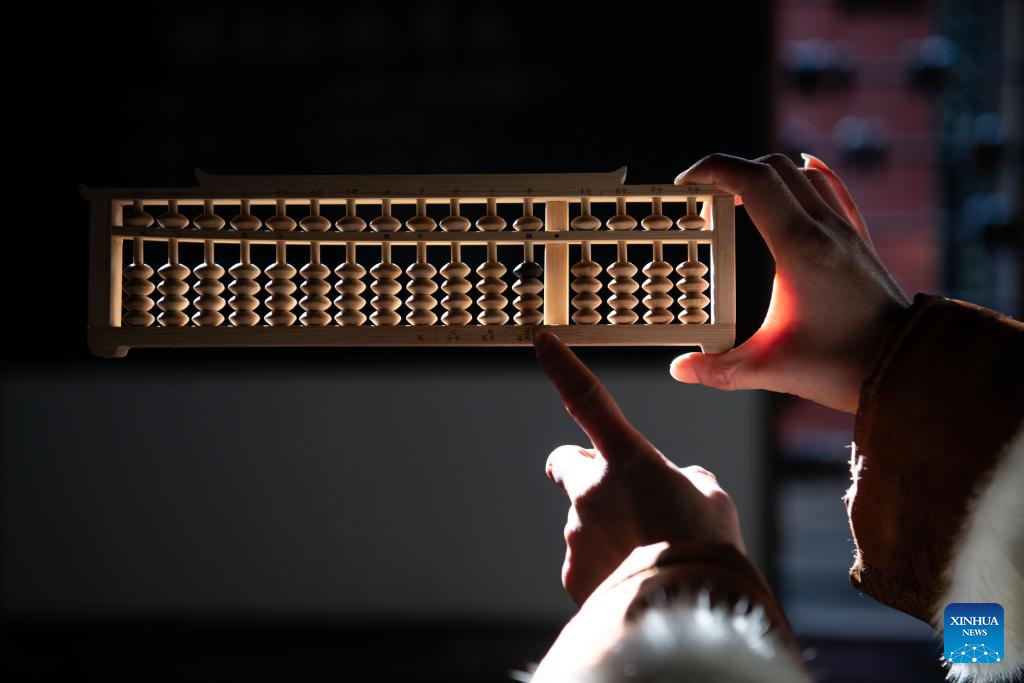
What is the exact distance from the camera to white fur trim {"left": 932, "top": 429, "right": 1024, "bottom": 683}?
2.57 ft

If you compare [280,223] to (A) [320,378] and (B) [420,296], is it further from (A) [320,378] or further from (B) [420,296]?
(A) [320,378]

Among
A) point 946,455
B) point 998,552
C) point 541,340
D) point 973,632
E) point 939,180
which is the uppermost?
point 939,180

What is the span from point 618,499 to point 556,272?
0.35m

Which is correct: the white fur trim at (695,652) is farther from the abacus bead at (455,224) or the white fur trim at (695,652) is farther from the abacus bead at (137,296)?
the abacus bead at (137,296)

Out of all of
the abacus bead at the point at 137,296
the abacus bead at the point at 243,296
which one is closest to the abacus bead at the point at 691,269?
the abacus bead at the point at 243,296

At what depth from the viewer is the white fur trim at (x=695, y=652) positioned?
0.57m

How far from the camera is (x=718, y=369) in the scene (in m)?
0.95

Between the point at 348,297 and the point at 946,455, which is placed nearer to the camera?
the point at 946,455

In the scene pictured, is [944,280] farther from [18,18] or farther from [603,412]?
[18,18]

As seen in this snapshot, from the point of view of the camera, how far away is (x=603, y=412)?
80 centimetres

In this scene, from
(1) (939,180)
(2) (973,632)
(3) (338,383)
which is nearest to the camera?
(2) (973,632)

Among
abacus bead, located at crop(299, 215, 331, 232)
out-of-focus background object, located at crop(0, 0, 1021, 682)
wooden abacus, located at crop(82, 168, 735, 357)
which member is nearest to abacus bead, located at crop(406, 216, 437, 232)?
wooden abacus, located at crop(82, 168, 735, 357)

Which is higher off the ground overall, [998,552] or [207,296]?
[207,296]

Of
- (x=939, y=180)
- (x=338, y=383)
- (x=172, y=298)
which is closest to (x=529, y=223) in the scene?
(x=172, y=298)
